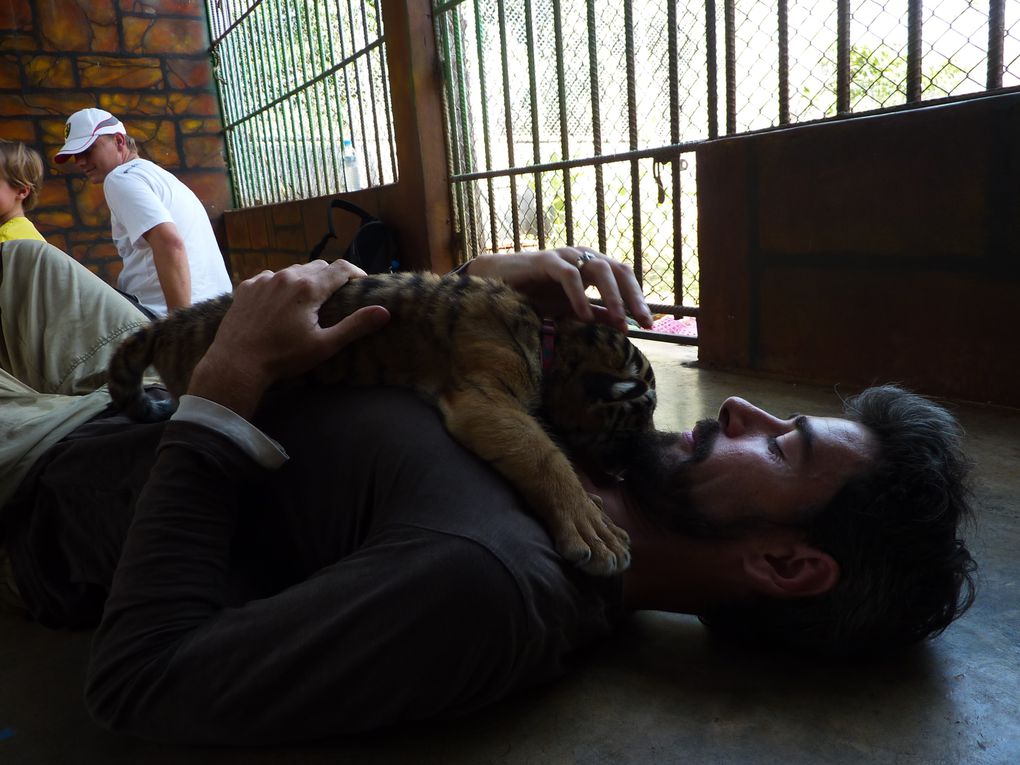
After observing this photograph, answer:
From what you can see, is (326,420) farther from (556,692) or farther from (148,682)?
(556,692)

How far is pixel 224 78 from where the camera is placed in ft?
32.0

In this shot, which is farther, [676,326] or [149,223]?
[676,326]

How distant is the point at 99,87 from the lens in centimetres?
920

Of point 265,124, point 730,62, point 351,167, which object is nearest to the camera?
point 730,62

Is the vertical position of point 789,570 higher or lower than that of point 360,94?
lower

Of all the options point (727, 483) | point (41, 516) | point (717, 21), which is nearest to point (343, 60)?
point (717, 21)

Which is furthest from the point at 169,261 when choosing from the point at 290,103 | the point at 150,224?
the point at 290,103

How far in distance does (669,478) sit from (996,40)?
2459mm

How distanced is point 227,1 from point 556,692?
9.99 m

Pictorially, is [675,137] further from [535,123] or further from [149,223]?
[149,223]

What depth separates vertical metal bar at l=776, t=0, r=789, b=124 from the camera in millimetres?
3541

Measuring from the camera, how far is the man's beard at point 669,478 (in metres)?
1.59

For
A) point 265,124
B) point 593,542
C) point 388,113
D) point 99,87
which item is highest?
point 99,87

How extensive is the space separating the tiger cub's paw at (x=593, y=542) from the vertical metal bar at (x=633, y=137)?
2863 mm
